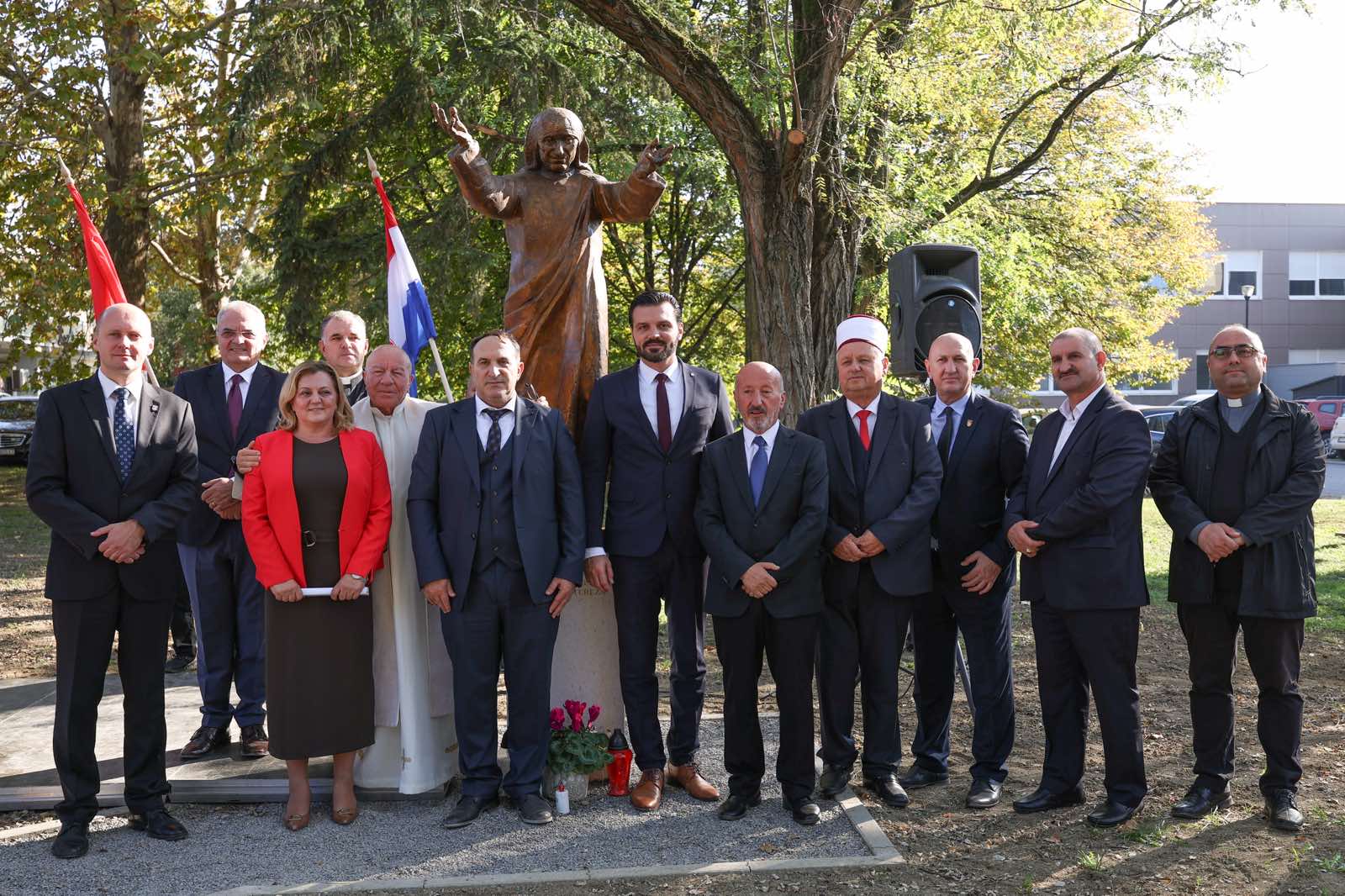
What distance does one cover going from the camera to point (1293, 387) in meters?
39.3

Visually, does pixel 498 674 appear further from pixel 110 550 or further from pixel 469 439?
pixel 110 550

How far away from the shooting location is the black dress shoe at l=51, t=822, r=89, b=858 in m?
4.46

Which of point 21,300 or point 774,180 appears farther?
point 21,300

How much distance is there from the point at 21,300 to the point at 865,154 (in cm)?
1418

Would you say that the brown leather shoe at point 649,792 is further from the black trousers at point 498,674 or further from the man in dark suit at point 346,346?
the man in dark suit at point 346,346

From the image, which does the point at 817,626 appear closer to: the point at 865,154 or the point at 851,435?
the point at 851,435

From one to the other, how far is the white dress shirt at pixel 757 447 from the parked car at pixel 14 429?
2687 centimetres

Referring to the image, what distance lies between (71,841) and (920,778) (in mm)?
3667

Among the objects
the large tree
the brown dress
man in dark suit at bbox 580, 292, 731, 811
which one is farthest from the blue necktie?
the large tree

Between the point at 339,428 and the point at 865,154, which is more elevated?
the point at 865,154

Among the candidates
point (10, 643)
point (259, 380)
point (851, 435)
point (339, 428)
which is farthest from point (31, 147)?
point (851, 435)

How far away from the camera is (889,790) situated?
5121 mm

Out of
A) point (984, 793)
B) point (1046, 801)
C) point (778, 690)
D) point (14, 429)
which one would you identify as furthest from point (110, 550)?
point (14, 429)

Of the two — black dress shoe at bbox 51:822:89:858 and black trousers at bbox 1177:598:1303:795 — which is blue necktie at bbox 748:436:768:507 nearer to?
black trousers at bbox 1177:598:1303:795
